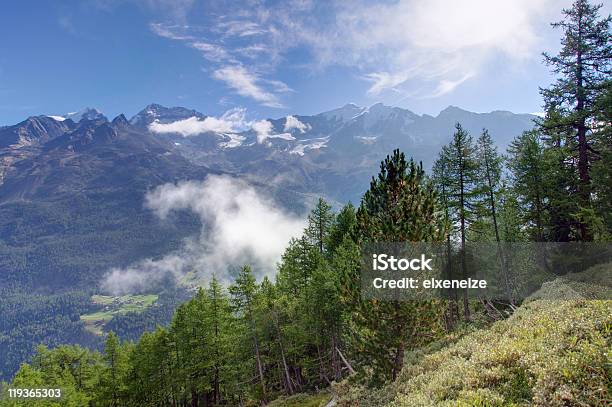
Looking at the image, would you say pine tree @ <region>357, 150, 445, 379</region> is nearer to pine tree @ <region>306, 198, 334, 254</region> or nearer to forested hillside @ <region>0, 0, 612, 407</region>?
forested hillside @ <region>0, 0, 612, 407</region>

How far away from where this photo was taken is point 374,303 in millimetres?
16234

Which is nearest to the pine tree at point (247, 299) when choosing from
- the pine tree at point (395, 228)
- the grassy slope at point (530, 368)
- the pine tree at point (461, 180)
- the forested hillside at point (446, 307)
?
the forested hillside at point (446, 307)

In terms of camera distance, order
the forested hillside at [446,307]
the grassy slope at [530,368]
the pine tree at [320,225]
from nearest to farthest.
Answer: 1. the grassy slope at [530,368]
2. the forested hillside at [446,307]
3. the pine tree at [320,225]

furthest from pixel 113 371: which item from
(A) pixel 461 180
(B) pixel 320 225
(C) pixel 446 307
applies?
(A) pixel 461 180

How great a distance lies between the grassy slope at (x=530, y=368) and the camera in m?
7.99

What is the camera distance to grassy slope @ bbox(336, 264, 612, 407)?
7.99 m

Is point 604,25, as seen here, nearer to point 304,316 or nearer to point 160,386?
point 304,316

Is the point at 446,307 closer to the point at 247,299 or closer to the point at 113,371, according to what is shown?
the point at 247,299

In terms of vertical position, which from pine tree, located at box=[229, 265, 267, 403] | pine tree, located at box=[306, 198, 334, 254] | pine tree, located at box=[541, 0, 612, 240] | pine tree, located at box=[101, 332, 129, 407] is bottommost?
pine tree, located at box=[101, 332, 129, 407]

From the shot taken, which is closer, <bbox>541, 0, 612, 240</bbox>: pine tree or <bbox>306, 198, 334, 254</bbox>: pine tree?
<bbox>541, 0, 612, 240</bbox>: pine tree

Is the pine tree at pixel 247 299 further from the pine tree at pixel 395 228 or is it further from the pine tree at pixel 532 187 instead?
the pine tree at pixel 532 187

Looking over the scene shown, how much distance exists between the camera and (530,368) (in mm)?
9438

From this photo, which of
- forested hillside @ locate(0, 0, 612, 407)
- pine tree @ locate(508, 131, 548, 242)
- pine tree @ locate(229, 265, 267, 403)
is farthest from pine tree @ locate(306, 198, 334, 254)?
pine tree @ locate(508, 131, 548, 242)

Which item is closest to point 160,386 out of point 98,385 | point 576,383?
point 98,385
